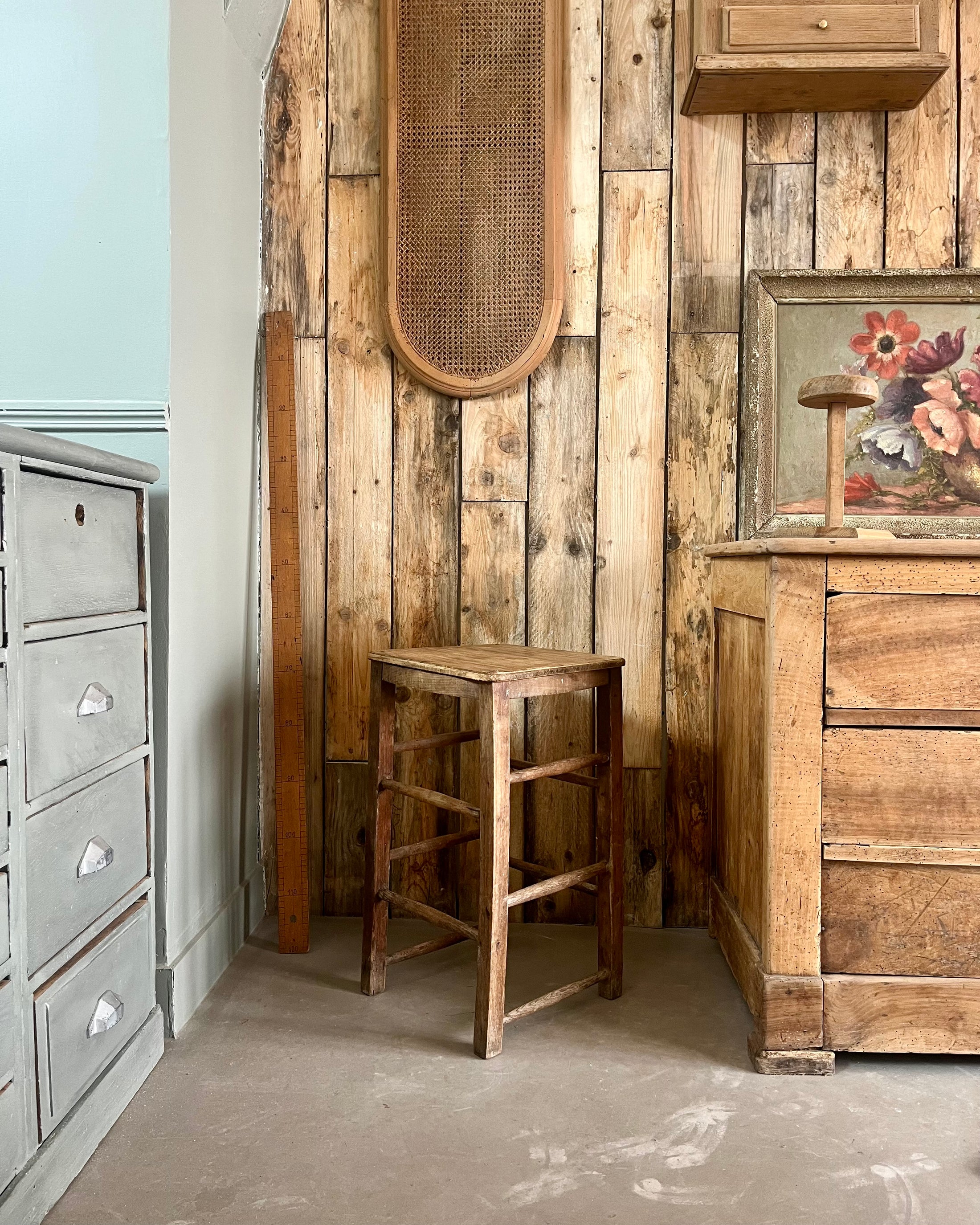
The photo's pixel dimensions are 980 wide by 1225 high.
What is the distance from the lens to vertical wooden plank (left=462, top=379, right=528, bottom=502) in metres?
2.20

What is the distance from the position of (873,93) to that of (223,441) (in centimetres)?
154

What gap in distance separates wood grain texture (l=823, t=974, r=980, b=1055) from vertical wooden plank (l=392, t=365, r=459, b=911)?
0.94m

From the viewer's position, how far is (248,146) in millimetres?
2133

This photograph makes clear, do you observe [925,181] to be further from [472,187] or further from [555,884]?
[555,884]

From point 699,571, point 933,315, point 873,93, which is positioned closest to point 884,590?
point 699,571

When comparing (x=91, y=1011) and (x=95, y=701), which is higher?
(x=95, y=701)

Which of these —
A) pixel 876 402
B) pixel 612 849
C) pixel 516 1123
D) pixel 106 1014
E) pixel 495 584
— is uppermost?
pixel 876 402

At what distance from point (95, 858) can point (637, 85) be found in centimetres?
192

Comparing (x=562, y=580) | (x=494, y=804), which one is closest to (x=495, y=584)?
(x=562, y=580)

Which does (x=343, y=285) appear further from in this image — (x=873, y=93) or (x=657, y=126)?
(x=873, y=93)

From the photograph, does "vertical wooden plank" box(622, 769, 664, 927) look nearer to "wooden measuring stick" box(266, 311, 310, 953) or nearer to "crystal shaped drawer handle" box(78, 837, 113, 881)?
"wooden measuring stick" box(266, 311, 310, 953)

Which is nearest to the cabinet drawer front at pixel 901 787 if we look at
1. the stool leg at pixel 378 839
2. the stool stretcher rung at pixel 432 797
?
the stool stretcher rung at pixel 432 797

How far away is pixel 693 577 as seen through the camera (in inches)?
86.4

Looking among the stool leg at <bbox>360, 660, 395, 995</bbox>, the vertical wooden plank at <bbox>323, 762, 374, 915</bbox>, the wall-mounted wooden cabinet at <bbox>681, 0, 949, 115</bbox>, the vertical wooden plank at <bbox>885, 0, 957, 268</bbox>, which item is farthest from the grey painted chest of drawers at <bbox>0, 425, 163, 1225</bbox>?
the vertical wooden plank at <bbox>885, 0, 957, 268</bbox>
